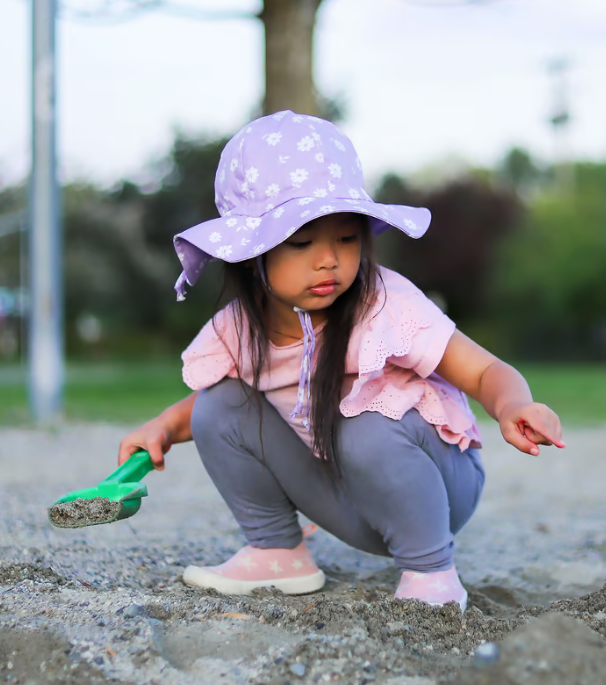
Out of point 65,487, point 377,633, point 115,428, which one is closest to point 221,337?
point 377,633

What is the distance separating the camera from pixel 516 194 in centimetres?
2150

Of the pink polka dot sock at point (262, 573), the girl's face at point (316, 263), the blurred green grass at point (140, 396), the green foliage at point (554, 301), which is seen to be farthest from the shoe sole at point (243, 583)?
the green foliage at point (554, 301)

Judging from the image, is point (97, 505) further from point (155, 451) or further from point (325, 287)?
point (325, 287)

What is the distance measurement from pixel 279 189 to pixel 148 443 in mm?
597

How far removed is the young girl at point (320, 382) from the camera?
5.55 ft

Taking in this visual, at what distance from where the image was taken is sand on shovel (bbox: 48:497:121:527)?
162cm

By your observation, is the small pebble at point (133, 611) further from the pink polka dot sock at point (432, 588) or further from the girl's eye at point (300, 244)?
the girl's eye at point (300, 244)

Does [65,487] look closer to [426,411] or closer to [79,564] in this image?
[79,564]

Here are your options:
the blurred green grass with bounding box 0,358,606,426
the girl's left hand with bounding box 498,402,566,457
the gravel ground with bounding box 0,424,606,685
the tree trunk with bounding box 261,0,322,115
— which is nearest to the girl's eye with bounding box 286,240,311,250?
the girl's left hand with bounding box 498,402,566,457

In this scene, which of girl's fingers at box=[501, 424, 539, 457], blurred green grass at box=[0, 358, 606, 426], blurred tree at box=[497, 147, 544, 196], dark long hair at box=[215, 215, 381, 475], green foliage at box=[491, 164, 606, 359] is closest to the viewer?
girl's fingers at box=[501, 424, 539, 457]

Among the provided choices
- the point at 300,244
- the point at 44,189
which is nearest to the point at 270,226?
the point at 300,244

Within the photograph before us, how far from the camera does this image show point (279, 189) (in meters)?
1.76

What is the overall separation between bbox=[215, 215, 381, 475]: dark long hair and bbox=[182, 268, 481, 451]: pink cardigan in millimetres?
18

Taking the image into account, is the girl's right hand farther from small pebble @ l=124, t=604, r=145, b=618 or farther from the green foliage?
the green foliage
